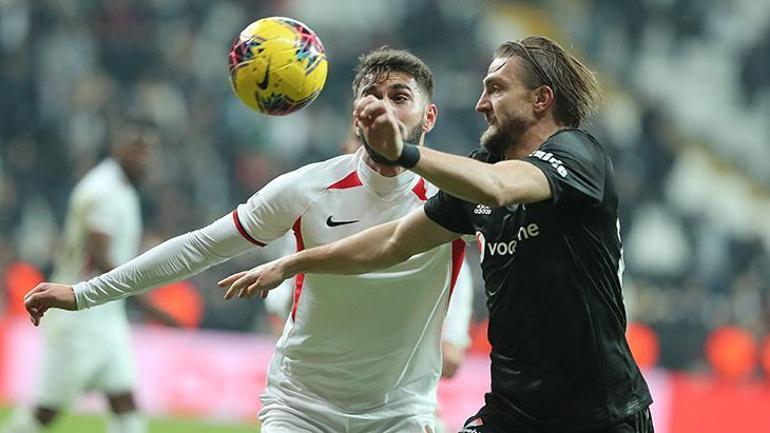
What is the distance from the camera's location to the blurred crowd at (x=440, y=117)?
1524 cm

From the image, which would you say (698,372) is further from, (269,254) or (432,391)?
(432,391)

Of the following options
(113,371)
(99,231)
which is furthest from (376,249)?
(113,371)

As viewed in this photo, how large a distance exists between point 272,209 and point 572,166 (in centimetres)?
139

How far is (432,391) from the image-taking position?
18.0 feet

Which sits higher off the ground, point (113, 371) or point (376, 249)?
point (113, 371)

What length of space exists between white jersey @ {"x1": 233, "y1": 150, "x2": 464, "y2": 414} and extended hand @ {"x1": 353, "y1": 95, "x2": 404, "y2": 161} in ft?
4.66

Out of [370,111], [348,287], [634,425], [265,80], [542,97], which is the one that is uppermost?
[265,80]

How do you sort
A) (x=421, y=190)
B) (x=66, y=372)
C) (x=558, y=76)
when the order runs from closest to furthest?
(x=558, y=76)
(x=421, y=190)
(x=66, y=372)

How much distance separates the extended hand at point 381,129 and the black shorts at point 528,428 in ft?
4.07

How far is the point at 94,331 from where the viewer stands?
9.05 m

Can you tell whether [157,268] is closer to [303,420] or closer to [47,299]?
[47,299]

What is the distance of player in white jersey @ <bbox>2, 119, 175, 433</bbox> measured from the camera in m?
8.87

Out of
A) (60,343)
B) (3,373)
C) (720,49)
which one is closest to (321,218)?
(60,343)

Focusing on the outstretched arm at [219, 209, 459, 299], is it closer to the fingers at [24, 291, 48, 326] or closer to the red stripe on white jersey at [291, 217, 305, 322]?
the red stripe on white jersey at [291, 217, 305, 322]
